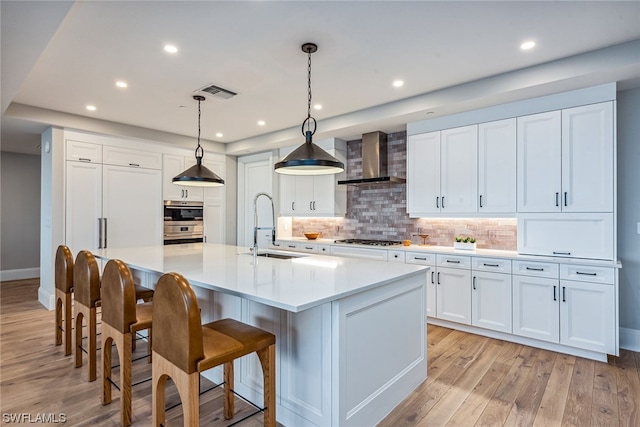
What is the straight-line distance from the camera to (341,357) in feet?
5.83

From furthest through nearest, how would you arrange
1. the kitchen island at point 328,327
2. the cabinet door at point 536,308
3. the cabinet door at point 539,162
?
the cabinet door at point 539,162 → the cabinet door at point 536,308 → the kitchen island at point 328,327

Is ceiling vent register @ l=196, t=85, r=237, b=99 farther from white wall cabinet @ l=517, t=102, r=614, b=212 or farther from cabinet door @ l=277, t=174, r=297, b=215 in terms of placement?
white wall cabinet @ l=517, t=102, r=614, b=212

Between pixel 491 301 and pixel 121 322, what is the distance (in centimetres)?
327

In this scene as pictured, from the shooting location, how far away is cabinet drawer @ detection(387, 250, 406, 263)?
4094 millimetres

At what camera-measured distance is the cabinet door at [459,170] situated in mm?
3807

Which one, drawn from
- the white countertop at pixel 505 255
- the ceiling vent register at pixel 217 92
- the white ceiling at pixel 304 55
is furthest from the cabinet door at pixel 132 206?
the white countertop at pixel 505 255

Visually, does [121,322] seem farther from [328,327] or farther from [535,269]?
[535,269]

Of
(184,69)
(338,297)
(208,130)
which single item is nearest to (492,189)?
(338,297)

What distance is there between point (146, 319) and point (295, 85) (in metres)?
2.50

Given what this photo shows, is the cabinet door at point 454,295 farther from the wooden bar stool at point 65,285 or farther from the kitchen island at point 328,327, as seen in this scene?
the wooden bar stool at point 65,285

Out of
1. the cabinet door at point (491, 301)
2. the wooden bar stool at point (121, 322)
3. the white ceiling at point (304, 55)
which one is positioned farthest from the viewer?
the cabinet door at point (491, 301)

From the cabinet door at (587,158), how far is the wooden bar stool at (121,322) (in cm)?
368

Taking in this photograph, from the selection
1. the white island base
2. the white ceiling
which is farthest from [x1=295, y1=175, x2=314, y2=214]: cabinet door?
the white island base

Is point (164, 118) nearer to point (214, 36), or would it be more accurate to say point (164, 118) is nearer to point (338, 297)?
point (214, 36)
